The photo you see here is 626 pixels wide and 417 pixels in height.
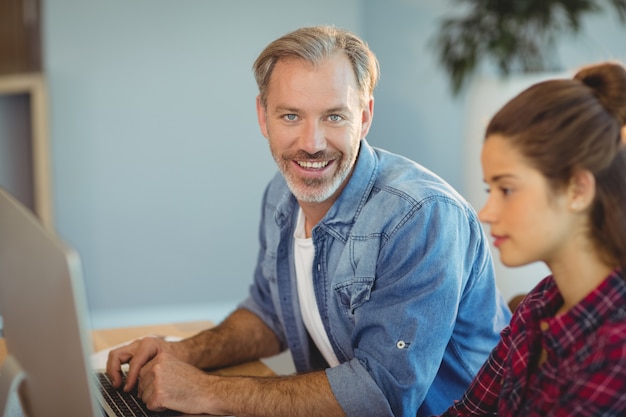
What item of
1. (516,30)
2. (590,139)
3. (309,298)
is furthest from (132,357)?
(516,30)

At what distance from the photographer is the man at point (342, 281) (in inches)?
61.6

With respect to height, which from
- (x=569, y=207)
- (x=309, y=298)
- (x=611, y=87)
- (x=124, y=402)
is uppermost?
(x=611, y=87)

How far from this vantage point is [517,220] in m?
1.18

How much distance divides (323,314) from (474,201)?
172 cm

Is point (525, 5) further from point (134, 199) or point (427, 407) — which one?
point (427, 407)

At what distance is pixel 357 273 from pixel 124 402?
47cm

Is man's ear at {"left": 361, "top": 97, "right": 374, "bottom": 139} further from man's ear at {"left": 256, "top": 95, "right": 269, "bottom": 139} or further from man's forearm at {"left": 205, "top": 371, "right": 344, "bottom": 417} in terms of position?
man's forearm at {"left": 205, "top": 371, "right": 344, "bottom": 417}

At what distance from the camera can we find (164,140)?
3.53m

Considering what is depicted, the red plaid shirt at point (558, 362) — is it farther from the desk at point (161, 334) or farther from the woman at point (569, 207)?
the desk at point (161, 334)

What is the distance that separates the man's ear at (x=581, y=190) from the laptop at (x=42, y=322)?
1.98 ft

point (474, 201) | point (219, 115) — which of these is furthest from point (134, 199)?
point (474, 201)

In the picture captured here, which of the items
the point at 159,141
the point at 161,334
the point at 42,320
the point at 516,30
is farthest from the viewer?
the point at 159,141

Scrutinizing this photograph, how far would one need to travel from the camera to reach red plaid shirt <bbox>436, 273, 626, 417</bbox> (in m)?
1.08

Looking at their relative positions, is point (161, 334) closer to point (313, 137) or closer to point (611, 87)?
point (313, 137)
